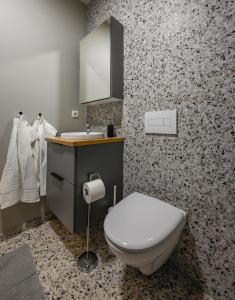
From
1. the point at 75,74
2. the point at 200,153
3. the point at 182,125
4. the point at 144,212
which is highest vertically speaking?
the point at 75,74

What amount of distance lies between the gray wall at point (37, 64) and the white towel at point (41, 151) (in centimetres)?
8

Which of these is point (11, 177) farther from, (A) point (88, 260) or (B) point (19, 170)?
(A) point (88, 260)

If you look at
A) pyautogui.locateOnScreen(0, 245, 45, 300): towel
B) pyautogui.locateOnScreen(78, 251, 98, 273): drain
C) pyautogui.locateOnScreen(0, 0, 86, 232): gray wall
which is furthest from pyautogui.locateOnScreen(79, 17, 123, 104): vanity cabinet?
pyautogui.locateOnScreen(0, 245, 45, 300): towel

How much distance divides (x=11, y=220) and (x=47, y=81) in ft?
4.39

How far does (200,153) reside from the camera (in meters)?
0.93

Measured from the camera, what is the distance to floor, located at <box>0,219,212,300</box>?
907 mm

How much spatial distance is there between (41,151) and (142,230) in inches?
44.7

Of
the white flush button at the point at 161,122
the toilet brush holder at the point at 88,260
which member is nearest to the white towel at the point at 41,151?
the toilet brush holder at the point at 88,260

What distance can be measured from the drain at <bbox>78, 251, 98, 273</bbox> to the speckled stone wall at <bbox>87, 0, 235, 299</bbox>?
540 millimetres

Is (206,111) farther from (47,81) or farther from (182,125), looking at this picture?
(47,81)

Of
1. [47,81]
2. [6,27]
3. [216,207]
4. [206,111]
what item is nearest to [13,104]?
[47,81]

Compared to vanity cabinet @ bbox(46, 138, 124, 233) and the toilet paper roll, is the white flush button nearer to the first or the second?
vanity cabinet @ bbox(46, 138, 124, 233)

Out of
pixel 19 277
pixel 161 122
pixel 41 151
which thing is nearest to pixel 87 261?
pixel 19 277

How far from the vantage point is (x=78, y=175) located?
3.44ft
